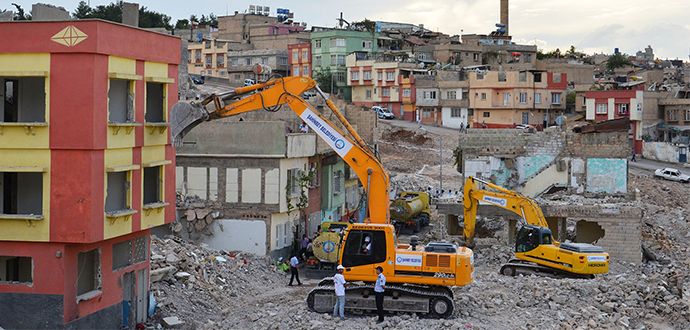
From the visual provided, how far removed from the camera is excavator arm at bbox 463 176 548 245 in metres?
34.3

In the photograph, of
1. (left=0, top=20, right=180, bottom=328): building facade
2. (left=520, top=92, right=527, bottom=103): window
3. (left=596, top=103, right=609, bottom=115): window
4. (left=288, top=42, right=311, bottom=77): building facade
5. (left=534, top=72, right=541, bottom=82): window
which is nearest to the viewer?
(left=0, top=20, right=180, bottom=328): building facade

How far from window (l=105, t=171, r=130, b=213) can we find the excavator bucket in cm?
254

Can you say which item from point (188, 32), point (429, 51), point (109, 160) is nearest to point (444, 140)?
point (429, 51)

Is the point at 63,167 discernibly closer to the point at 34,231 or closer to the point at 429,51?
the point at 34,231

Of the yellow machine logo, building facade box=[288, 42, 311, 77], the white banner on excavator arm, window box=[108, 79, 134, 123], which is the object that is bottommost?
the white banner on excavator arm

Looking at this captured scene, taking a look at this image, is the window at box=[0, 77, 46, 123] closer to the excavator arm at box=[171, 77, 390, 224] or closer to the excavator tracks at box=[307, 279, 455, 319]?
the excavator arm at box=[171, 77, 390, 224]

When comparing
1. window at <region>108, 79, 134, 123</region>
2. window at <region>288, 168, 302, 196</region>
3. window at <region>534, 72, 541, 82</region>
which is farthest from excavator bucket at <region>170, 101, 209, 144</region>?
window at <region>534, 72, 541, 82</region>

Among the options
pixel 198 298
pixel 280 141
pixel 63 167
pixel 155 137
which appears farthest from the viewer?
pixel 280 141

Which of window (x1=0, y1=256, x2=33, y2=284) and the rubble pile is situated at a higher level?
window (x1=0, y1=256, x2=33, y2=284)

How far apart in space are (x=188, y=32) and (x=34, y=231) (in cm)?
9009

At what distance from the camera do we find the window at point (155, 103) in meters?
24.4

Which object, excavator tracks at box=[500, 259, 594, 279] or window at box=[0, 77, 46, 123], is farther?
excavator tracks at box=[500, 259, 594, 279]

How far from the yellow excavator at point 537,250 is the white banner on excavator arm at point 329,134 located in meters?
8.48

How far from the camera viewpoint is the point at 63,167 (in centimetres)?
2094
